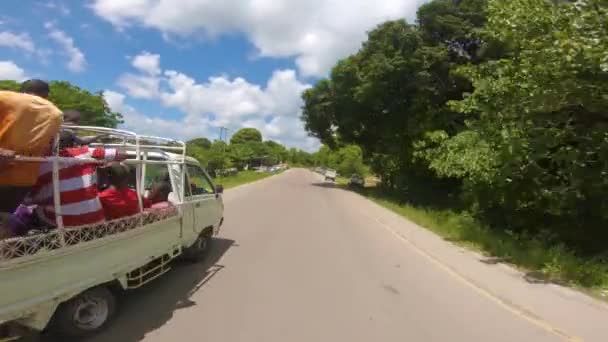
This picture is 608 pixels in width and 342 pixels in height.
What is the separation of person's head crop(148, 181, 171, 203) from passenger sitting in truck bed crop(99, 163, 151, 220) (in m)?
1.48

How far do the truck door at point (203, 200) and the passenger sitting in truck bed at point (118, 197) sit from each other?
2040mm

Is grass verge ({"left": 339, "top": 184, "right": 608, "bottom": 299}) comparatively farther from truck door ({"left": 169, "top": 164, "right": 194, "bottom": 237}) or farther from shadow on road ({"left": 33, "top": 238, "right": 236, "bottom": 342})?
truck door ({"left": 169, "top": 164, "right": 194, "bottom": 237})

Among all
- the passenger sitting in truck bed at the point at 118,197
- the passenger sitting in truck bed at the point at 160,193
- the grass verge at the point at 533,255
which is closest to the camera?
the passenger sitting in truck bed at the point at 118,197

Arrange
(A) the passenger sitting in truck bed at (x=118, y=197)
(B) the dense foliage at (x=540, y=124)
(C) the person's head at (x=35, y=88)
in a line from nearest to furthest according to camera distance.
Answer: (C) the person's head at (x=35, y=88)
(A) the passenger sitting in truck bed at (x=118, y=197)
(B) the dense foliage at (x=540, y=124)

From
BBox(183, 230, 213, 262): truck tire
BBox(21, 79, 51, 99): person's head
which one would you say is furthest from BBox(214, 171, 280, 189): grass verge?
BBox(21, 79, 51, 99): person's head

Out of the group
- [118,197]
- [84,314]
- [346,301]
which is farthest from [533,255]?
[84,314]

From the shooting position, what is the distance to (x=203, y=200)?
8.66m

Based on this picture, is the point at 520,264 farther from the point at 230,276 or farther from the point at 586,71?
the point at 230,276

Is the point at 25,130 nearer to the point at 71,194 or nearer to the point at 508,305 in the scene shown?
the point at 71,194

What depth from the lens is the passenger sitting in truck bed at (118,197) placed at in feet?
18.9

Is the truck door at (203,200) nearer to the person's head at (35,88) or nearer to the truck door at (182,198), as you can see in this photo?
the truck door at (182,198)

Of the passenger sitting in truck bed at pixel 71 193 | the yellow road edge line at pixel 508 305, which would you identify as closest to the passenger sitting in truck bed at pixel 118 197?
the passenger sitting in truck bed at pixel 71 193

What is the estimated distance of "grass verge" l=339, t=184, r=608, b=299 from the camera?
28.7 feet

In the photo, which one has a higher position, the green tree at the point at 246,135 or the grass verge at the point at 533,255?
the green tree at the point at 246,135
